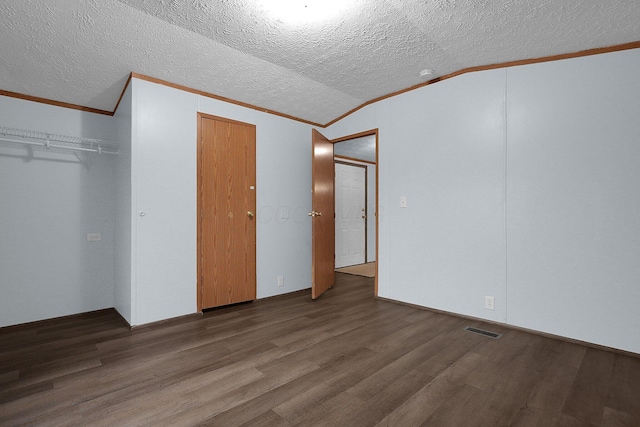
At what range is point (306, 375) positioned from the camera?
1.95 metres

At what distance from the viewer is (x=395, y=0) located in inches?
77.5

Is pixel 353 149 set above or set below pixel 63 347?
above

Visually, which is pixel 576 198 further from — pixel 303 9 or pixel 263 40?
pixel 263 40

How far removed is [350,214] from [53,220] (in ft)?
14.9

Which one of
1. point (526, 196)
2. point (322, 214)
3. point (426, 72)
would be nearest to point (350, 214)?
point (322, 214)

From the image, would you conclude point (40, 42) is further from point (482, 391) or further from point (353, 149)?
point (353, 149)

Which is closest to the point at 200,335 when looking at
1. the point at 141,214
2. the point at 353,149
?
the point at 141,214

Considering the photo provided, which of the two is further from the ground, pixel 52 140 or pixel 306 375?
pixel 52 140

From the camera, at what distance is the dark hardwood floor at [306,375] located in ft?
5.13

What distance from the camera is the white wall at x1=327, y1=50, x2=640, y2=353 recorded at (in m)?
2.30

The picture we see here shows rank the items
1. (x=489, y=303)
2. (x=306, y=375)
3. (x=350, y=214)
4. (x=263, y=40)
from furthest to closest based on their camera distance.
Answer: (x=350, y=214)
(x=489, y=303)
(x=263, y=40)
(x=306, y=375)

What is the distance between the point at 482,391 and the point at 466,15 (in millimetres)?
2463

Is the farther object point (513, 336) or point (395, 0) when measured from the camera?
point (513, 336)

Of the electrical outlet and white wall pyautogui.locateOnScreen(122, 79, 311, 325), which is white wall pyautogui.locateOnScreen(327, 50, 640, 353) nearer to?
the electrical outlet
